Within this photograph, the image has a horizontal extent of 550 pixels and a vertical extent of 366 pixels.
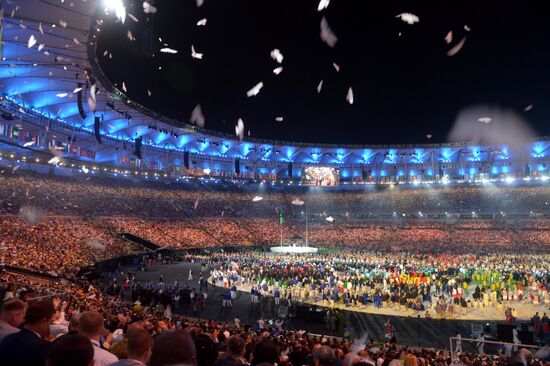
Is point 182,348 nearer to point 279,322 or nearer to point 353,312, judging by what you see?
point 279,322

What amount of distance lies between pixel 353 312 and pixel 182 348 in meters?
19.6

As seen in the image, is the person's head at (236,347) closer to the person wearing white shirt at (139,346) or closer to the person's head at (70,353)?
the person wearing white shirt at (139,346)

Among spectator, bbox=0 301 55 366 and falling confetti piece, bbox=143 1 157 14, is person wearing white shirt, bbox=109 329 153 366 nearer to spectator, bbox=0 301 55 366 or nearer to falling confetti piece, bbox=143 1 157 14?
spectator, bbox=0 301 55 366

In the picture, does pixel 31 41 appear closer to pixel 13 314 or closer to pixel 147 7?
pixel 147 7

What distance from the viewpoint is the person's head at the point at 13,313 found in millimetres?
3580

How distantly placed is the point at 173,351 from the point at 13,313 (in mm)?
2277

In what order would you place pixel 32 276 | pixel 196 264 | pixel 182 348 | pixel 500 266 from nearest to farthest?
pixel 182 348 → pixel 32 276 → pixel 500 266 → pixel 196 264

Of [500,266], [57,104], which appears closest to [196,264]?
[57,104]

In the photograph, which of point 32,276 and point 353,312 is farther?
point 353,312

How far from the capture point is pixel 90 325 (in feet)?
10.6

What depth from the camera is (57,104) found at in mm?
37125

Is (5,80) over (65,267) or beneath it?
over

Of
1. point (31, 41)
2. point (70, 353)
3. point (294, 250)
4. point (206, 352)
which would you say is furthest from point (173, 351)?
point (294, 250)

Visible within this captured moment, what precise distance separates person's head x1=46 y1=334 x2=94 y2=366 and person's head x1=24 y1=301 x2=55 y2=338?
3.57 feet
